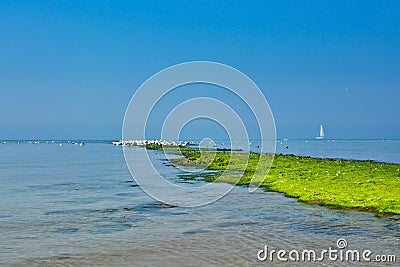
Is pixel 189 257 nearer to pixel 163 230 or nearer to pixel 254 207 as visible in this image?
pixel 163 230

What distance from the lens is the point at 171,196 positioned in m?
29.5

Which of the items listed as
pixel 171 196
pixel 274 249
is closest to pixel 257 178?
pixel 171 196

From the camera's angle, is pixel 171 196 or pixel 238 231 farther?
pixel 171 196

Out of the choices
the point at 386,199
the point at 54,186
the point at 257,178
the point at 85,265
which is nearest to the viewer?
the point at 85,265

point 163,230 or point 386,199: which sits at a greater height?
point 386,199

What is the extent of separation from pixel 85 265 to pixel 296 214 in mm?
11088

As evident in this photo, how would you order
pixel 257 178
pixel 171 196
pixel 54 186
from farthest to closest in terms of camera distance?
pixel 257 178 < pixel 54 186 < pixel 171 196
